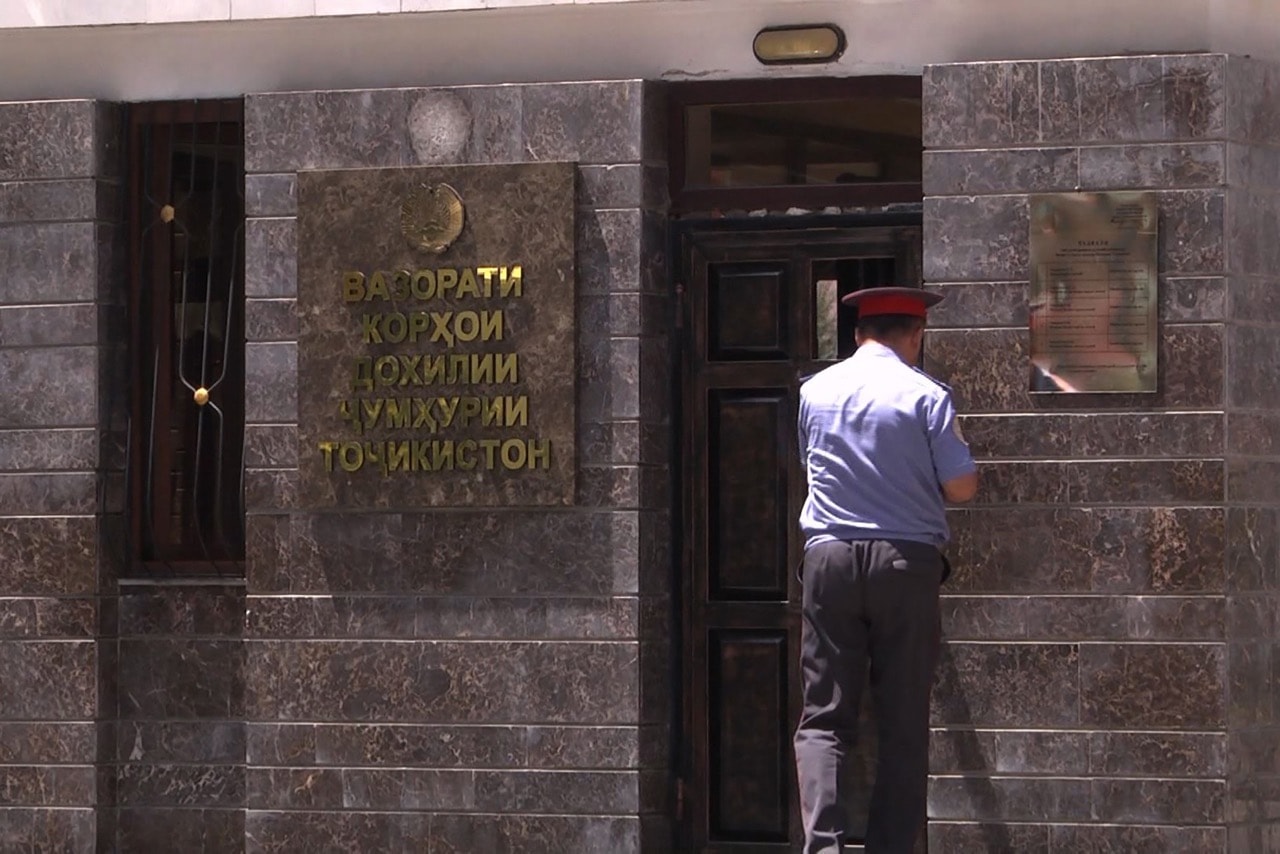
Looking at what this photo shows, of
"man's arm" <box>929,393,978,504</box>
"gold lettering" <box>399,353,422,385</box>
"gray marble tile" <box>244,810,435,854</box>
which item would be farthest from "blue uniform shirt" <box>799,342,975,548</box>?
"gray marble tile" <box>244,810,435,854</box>

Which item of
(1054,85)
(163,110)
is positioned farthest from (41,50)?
(1054,85)

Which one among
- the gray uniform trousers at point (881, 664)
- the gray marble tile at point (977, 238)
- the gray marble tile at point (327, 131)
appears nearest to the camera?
the gray uniform trousers at point (881, 664)

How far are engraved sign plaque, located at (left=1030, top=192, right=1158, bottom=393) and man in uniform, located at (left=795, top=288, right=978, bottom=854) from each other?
2.77ft

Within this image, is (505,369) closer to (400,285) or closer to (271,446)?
(400,285)

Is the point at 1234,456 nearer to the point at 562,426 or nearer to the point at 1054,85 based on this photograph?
the point at 1054,85

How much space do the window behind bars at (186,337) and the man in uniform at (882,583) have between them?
9.52 ft

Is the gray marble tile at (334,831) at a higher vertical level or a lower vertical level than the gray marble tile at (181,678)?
lower

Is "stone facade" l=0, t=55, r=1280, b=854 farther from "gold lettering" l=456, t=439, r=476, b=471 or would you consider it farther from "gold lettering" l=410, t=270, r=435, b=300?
"gold lettering" l=410, t=270, r=435, b=300

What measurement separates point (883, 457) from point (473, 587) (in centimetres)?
200

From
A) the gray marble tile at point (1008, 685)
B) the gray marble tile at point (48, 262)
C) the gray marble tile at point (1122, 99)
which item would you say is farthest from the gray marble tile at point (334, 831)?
the gray marble tile at point (1122, 99)

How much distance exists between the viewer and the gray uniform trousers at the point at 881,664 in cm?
870

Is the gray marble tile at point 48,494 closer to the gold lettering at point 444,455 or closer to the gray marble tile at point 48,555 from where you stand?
the gray marble tile at point 48,555

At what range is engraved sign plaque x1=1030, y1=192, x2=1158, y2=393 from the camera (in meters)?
9.48

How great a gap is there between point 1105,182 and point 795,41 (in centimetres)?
133
